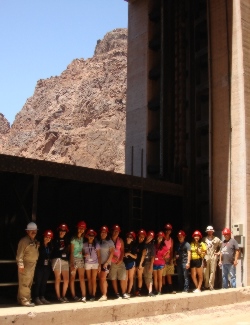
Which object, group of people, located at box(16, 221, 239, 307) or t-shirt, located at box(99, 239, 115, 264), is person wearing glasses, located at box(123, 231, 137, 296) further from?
t-shirt, located at box(99, 239, 115, 264)

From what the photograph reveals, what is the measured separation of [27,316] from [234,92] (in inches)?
409

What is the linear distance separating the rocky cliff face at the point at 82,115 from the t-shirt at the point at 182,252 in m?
58.6

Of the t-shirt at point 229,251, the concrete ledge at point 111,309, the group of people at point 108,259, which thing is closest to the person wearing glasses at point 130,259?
the group of people at point 108,259

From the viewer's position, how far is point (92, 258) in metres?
10.4

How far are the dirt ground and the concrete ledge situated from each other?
0.14m

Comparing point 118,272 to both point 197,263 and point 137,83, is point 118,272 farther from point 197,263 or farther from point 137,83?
A: point 137,83

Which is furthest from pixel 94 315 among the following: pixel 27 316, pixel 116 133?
pixel 116 133

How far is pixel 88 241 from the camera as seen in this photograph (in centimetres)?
1053

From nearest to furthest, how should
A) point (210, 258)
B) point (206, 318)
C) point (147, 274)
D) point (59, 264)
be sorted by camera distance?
point (59, 264), point (206, 318), point (147, 274), point (210, 258)

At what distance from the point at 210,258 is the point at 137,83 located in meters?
9.01

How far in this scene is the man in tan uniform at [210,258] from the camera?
13.4 meters

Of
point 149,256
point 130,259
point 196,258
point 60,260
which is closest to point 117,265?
point 130,259

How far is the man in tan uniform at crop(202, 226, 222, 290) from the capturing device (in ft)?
43.9

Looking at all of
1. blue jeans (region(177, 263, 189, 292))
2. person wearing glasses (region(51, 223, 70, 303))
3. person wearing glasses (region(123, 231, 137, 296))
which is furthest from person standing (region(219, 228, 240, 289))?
person wearing glasses (region(51, 223, 70, 303))
